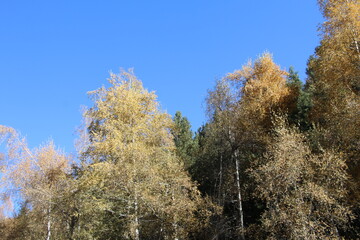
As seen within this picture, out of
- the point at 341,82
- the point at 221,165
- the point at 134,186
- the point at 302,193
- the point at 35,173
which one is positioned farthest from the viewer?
the point at 35,173

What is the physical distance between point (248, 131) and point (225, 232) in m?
5.66

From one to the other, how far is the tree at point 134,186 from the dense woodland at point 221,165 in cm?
6

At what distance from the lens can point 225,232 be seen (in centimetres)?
1480

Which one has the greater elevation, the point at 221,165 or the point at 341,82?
the point at 341,82

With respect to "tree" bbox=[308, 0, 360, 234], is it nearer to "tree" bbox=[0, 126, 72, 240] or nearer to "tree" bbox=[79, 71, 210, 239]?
"tree" bbox=[79, 71, 210, 239]

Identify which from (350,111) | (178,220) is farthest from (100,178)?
(350,111)

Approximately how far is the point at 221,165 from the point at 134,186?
25.2 ft

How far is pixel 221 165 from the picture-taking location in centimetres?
1823

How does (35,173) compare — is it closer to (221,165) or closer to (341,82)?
(221,165)

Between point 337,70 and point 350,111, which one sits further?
point 337,70

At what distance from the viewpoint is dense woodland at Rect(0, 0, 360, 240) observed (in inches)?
429

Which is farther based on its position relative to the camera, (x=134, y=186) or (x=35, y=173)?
(x=35, y=173)

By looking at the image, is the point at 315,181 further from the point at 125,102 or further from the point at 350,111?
the point at 125,102

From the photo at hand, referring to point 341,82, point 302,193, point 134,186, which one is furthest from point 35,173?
point 341,82
